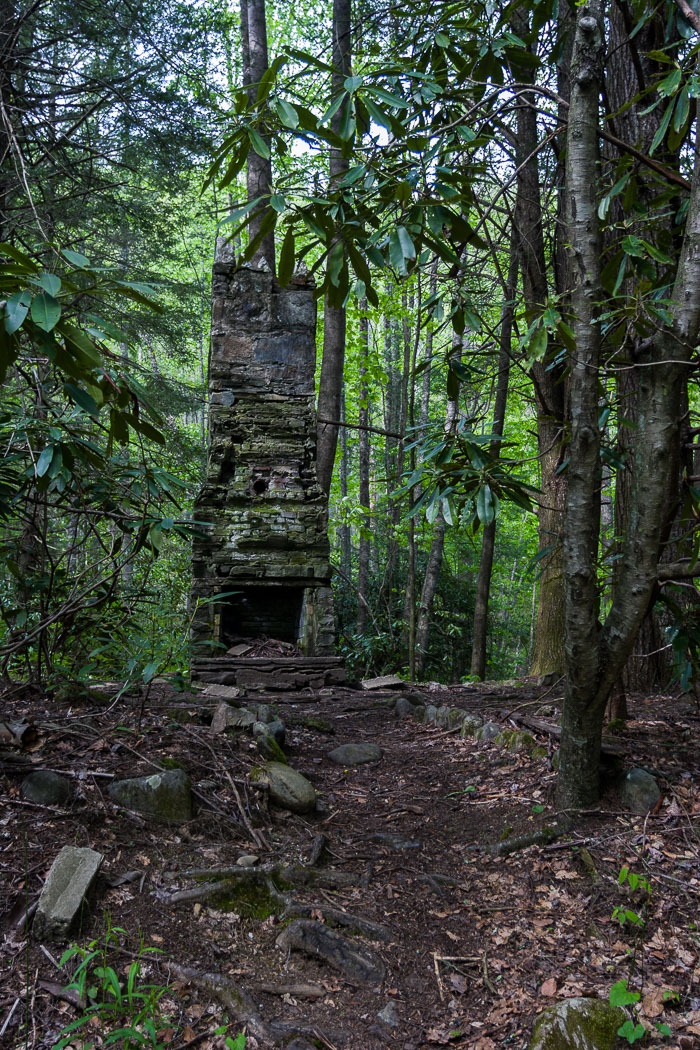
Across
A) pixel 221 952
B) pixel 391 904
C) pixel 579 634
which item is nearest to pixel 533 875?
pixel 391 904

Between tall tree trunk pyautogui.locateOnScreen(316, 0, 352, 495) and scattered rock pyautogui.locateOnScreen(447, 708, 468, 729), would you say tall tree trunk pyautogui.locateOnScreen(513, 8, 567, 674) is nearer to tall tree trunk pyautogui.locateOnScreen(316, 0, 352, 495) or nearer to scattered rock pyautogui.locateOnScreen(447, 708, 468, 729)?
scattered rock pyautogui.locateOnScreen(447, 708, 468, 729)

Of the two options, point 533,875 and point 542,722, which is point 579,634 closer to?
point 533,875

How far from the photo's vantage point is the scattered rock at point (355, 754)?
14.3 ft

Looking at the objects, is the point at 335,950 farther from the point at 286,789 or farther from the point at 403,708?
the point at 403,708

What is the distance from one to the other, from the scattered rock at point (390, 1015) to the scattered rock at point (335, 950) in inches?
3.9

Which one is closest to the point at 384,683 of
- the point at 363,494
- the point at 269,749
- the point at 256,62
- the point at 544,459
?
the point at 544,459

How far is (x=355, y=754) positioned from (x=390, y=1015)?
2263 mm

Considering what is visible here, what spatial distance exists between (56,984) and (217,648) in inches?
198

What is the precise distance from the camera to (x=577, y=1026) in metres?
1.96

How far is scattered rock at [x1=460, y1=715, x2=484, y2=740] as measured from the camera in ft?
15.0

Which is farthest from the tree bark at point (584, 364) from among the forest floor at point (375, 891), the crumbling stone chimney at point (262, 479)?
the crumbling stone chimney at point (262, 479)

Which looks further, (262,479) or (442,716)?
(262,479)

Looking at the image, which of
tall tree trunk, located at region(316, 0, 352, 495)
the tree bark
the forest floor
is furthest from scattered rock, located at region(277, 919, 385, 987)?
tall tree trunk, located at region(316, 0, 352, 495)

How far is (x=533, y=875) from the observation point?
276 cm
